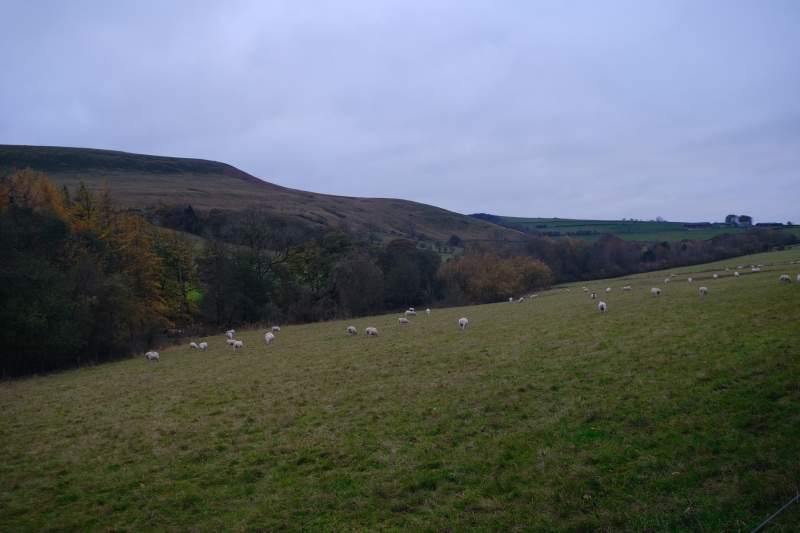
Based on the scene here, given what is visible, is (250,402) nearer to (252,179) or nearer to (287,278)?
(287,278)

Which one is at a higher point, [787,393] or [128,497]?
[787,393]

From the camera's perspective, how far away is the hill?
376ft

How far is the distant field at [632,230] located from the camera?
116688mm

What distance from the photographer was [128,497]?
335 inches

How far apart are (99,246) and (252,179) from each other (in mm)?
134064

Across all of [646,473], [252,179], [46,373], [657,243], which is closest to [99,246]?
[46,373]

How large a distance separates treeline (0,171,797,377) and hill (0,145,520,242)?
34578 millimetres

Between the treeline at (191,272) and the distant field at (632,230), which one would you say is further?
the distant field at (632,230)

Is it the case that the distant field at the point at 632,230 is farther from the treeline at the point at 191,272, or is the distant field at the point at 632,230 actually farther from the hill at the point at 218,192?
the treeline at the point at 191,272

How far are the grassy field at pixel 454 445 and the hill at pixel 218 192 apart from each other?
301 ft

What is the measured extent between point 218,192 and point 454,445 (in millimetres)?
→ 134853

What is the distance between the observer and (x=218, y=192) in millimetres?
130500

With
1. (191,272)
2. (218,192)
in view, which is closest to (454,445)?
(191,272)

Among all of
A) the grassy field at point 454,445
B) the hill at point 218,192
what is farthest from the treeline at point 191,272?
the hill at point 218,192
